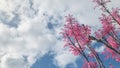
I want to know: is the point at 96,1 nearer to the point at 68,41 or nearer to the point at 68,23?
the point at 68,23

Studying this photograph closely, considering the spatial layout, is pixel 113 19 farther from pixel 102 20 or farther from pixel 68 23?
pixel 68 23

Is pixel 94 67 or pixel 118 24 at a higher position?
pixel 118 24

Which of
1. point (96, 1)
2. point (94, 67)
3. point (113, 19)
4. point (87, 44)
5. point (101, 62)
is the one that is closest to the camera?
point (101, 62)

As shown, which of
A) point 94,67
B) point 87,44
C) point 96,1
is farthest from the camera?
point 96,1

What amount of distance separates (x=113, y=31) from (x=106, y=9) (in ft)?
9.63

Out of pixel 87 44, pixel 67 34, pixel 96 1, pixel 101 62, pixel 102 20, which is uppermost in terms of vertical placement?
pixel 96 1

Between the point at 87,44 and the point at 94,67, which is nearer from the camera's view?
the point at 87,44

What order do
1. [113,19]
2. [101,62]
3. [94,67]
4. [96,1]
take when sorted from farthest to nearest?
[96,1]
[113,19]
[94,67]
[101,62]

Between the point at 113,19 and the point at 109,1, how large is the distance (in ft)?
8.54

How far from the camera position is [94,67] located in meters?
27.2

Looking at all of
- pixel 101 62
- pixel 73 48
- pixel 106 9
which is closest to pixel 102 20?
pixel 106 9

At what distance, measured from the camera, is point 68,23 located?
28922 millimetres

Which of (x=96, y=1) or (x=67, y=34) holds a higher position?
(x=96, y=1)

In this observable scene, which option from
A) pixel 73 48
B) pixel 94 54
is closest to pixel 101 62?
pixel 94 54
